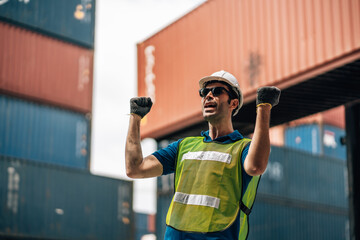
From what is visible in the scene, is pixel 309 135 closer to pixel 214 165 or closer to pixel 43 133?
pixel 43 133

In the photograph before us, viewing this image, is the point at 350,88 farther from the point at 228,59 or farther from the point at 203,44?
the point at 203,44

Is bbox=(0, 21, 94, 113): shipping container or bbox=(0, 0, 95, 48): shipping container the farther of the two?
bbox=(0, 0, 95, 48): shipping container

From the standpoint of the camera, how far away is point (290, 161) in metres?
29.3

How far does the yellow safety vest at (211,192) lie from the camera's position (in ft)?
10.1

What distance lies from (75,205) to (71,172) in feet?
4.42

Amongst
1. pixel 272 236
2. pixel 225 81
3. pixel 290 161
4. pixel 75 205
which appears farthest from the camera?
pixel 290 161

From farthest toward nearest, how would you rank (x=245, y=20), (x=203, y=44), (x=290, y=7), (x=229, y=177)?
(x=203, y=44) < (x=245, y=20) < (x=290, y=7) < (x=229, y=177)

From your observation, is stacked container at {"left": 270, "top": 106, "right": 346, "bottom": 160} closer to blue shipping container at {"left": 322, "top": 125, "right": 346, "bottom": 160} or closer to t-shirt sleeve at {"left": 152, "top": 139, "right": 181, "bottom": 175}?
blue shipping container at {"left": 322, "top": 125, "right": 346, "bottom": 160}

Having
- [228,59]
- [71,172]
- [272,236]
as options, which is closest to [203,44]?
[228,59]

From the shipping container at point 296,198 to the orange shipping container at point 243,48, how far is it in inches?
368

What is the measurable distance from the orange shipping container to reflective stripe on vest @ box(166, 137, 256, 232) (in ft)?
26.8

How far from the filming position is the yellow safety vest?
3.08 m

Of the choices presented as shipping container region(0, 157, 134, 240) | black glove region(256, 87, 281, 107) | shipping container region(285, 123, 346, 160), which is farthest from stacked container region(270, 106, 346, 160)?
black glove region(256, 87, 281, 107)

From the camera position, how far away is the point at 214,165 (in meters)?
3.18
